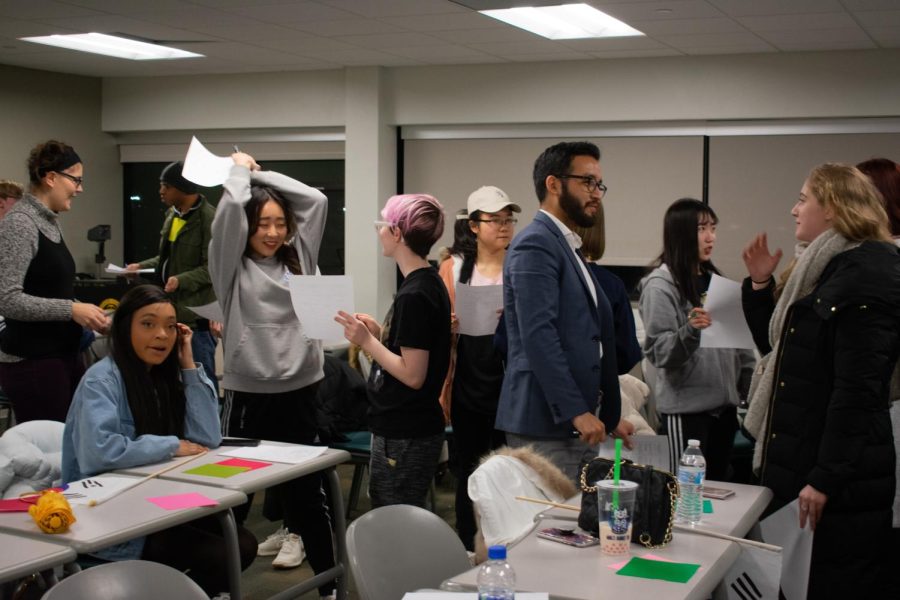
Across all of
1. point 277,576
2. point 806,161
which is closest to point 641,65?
point 806,161

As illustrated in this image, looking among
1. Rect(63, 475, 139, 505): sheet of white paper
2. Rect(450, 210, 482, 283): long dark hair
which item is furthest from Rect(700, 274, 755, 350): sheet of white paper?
Rect(63, 475, 139, 505): sheet of white paper

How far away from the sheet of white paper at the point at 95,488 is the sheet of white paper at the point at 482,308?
5.14 feet

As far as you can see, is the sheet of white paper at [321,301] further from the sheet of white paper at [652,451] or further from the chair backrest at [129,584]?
the chair backrest at [129,584]

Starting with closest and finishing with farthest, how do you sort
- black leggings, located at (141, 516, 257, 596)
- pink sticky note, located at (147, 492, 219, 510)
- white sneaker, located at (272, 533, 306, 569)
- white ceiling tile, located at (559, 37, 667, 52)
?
pink sticky note, located at (147, 492, 219, 510), black leggings, located at (141, 516, 257, 596), white sneaker, located at (272, 533, 306, 569), white ceiling tile, located at (559, 37, 667, 52)

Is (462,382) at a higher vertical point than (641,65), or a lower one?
lower

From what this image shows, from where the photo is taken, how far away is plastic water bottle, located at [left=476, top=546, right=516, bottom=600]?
1.98 meters

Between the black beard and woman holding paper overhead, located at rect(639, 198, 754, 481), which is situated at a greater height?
the black beard

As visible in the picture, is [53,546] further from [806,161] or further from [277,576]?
[806,161]

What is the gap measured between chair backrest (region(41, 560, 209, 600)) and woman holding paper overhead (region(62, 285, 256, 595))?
95 cm

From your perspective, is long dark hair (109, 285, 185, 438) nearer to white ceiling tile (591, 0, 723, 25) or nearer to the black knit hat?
the black knit hat

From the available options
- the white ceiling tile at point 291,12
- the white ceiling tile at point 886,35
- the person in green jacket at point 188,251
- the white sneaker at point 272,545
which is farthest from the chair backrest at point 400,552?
the white ceiling tile at point 886,35

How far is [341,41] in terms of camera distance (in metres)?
6.93

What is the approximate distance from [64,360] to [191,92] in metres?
5.19

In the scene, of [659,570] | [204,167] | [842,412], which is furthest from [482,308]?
[659,570]
